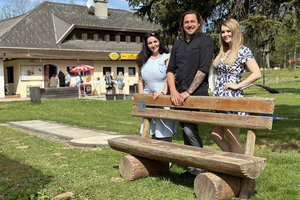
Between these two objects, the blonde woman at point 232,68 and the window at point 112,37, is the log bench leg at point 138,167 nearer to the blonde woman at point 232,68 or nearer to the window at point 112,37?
the blonde woman at point 232,68

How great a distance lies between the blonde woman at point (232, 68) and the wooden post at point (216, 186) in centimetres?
80

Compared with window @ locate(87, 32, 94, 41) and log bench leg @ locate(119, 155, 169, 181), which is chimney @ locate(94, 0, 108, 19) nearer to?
window @ locate(87, 32, 94, 41)

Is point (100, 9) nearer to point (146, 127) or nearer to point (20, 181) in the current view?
point (146, 127)

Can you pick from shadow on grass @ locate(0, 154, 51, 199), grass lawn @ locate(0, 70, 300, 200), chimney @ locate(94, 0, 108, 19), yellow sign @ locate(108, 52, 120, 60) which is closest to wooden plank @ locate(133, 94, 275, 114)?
grass lawn @ locate(0, 70, 300, 200)

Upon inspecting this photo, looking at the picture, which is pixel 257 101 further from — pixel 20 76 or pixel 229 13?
pixel 20 76

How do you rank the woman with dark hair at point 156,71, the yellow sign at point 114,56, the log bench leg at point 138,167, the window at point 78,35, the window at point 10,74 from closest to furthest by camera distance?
the log bench leg at point 138,167 < the woman with dark hair at point 156,71 < the window at point 10,74 < the yellow sign at point 114,56 < the window at point 78,35

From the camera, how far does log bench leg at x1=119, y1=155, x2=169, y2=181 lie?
539 centimetres

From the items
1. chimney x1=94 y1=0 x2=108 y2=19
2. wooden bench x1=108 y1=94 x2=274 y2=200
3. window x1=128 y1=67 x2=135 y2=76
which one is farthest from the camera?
chimney x1=94 y1=0 x2=108 y2=19

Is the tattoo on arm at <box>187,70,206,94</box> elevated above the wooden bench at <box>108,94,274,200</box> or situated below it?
above

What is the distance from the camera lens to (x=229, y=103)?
15.0 feet

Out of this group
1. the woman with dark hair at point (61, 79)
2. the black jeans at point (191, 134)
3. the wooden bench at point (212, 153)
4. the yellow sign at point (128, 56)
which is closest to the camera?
the wooden bench at point (212, 153)

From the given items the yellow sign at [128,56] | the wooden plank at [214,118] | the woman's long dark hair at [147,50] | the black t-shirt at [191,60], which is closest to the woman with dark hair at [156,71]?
the woman's long dark hair at [147,50]

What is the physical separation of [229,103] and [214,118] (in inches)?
11.2

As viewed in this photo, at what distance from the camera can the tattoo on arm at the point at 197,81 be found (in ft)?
16.6
